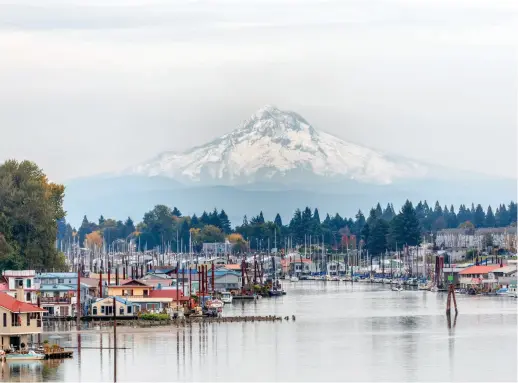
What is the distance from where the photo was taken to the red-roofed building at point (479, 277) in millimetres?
125125

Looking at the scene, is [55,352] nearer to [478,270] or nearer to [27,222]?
[27,222]

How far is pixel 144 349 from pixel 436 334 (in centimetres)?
1658

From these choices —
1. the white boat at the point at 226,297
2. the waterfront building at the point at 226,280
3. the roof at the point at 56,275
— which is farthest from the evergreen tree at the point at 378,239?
the roof at the point at 56,275

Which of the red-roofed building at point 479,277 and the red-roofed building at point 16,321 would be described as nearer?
the red-roofed building at point 16,321

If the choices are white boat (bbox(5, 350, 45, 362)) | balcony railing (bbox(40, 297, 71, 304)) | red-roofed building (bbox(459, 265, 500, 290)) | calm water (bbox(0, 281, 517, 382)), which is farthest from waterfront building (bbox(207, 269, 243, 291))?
white boat (bbox(5, 350, 45, 362))

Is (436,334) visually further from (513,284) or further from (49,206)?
(513,284)

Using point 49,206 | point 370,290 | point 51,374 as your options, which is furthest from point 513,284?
point 51,374

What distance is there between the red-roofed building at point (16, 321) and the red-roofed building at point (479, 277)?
66.6 meters

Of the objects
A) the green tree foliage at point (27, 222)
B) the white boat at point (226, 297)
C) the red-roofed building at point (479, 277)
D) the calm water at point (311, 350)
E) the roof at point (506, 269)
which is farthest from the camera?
the roof at point (506, 269)

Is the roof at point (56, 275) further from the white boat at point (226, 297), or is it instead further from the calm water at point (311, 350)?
the white boat at point (226, 297)

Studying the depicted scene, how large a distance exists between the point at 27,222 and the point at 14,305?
135 ft

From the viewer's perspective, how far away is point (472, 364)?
61781 millimetres

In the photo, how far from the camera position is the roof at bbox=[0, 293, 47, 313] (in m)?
61.3

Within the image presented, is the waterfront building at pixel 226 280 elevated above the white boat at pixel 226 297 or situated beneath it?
elevated above
